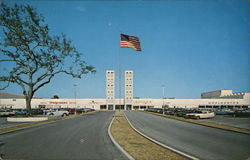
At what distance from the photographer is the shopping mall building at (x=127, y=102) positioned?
333 feet

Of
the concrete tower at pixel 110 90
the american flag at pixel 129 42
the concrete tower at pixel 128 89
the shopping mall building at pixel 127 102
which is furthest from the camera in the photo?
the concrete tower at pixel 128 89

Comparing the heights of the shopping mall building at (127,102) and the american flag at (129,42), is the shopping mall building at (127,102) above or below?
below

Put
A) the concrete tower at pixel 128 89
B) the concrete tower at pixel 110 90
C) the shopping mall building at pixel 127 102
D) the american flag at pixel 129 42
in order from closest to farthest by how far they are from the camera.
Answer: the american flag at pixel 129 42 → the shopping mall building at pixel 127 102 → the concrete tower at pixel 110 90 → the concrete tower at pixel 128 89

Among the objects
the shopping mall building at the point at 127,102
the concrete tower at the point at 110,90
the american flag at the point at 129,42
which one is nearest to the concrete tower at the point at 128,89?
the shopping mall building at the point at 127,102

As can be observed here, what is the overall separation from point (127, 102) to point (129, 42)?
9074 centimetres

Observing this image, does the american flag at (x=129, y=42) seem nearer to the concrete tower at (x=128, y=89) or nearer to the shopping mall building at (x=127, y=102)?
the shopping mall building at (x=127, y=102)

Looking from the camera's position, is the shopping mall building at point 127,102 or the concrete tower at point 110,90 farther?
the concrete tower at point 110,90

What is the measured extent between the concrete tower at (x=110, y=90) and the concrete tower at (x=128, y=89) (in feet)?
27.6

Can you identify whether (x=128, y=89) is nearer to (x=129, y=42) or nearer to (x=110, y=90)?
(x=110, y=90)

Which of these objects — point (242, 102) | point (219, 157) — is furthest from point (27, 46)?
point (242, 102)

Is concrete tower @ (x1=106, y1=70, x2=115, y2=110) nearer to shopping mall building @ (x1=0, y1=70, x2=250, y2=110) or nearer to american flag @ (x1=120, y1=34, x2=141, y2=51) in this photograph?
shopping mall building @ (x1=0, y1=70, x2=250, y2=110)

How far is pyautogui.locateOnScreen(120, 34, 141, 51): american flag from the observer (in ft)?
81.9

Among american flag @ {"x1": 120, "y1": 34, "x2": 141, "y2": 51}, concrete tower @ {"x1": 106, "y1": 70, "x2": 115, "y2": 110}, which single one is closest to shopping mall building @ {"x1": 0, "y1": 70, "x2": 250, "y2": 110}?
concrete tower @ {"x1": 106, "y1": 70, "x2": 115, "y2": 110}

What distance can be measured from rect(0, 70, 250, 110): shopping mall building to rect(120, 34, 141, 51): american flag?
270 ft
